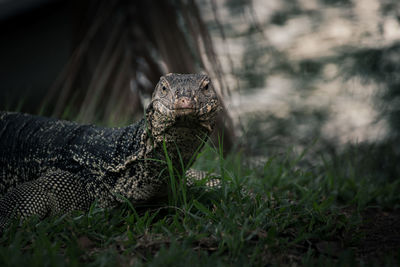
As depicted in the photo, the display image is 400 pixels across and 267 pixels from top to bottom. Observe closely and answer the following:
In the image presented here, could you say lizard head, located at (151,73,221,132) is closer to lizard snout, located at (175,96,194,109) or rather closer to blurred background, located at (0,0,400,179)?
lizard snout, located at (175,96,194,109)

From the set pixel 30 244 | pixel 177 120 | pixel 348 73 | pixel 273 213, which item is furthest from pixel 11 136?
pixel 348 73

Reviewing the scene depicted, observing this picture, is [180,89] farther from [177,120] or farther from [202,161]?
[202,161]

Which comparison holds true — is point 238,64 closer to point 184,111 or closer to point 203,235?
point 184,111

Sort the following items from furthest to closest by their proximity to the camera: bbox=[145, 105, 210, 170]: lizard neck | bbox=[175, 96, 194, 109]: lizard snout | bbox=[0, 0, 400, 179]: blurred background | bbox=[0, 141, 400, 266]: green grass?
bbox=[0, 0, 400, 179]: blurred background → bbox=[145, 105, 210, 170]: lizard neck → bbox=[175, 96, 194, 109]: lizard snout → bbox=[0, 141, 400, 266]: green grass

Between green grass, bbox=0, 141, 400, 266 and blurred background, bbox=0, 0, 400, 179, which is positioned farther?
blurred background, bbox=0, 0, 400, 179

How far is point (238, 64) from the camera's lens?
941cm

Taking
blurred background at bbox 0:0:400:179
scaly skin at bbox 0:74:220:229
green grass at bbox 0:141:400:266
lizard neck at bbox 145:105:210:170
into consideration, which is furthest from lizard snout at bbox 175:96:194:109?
blurred background at bbox 0:0:400:179

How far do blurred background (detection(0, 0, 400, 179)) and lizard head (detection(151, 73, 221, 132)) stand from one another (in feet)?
1.51

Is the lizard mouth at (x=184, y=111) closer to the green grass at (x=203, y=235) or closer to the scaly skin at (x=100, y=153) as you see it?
the scaly skin at (x=100, y=153)

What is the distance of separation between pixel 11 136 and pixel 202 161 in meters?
2.19

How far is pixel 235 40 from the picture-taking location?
376 inches

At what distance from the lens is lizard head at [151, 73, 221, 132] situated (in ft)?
9.64

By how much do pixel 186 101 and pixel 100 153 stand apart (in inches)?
45.3

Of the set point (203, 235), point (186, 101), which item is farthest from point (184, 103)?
point (203, 235)
